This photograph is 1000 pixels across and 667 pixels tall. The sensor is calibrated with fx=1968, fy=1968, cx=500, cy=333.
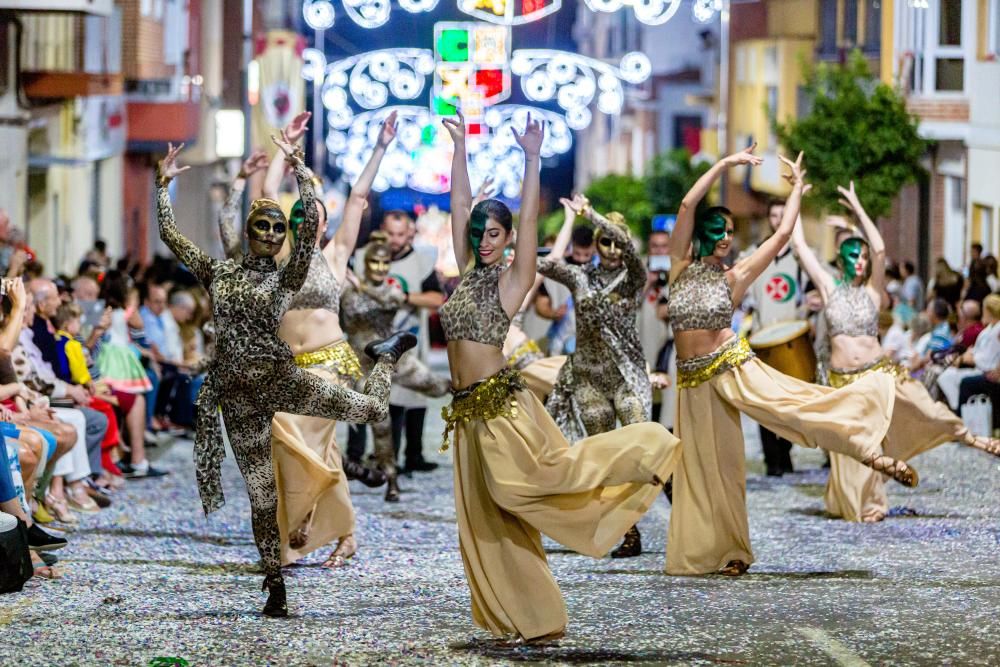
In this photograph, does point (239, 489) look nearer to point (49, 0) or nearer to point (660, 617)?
point (660, 617)

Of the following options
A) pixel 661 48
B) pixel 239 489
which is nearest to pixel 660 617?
pixel 239 489

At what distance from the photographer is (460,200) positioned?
9.25 metres

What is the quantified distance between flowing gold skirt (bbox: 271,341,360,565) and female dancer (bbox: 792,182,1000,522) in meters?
3.43

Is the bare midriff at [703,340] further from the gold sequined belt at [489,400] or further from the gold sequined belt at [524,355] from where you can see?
the gold sequined belt at [524,355]

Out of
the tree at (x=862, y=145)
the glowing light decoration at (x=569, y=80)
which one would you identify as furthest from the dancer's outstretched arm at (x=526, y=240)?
the tree at (x=862, y=145)

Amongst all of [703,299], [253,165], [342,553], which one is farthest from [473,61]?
[703,299]

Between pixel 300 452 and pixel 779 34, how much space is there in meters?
40.9

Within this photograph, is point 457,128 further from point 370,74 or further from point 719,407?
point 370,74

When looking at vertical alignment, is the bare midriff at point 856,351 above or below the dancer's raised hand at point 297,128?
below

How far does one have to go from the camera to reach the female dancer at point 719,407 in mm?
10539

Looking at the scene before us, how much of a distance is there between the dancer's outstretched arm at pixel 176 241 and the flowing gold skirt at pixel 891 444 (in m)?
5.04

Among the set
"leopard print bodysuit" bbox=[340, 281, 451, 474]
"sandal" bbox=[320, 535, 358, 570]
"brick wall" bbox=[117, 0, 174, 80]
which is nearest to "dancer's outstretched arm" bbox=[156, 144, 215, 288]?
"sandal" bbox=[320, 535, 358, 570]

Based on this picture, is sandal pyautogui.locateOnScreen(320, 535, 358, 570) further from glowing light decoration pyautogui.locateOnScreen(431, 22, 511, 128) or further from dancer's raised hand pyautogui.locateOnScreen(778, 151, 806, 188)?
glowing light decoration pyautogui.locateOnScreen(431, 22, 511, 128)

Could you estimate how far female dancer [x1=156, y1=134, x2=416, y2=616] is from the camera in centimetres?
914
